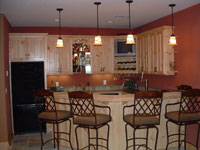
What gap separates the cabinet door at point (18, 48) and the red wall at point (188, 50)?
367 centimetres

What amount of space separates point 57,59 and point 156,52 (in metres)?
2.75

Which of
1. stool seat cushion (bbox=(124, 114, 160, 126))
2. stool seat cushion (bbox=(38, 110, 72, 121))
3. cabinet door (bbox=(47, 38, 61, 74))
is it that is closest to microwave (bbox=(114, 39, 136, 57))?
cabinet door (bbox=(47, 38, 61, 74))

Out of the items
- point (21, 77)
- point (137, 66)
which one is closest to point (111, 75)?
point (137, 66)

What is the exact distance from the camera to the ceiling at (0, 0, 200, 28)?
4.50 metres

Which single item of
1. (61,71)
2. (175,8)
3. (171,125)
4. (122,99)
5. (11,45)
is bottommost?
(171,125)

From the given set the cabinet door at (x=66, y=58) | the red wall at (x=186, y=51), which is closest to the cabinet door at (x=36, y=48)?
the cabinet door at (x=66, y=58)

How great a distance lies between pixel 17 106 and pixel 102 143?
108 inches

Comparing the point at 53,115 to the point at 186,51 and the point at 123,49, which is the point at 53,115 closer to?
the point at 186,51

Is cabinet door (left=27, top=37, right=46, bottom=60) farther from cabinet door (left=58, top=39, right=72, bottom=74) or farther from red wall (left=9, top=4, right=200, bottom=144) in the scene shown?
red wall (left=9, top=4, right=200, bottom=144)

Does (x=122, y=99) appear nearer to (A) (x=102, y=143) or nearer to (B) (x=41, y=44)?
(A) (x=102, y=143)

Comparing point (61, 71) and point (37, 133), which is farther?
point (61, 71)

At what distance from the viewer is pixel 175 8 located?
202 inches

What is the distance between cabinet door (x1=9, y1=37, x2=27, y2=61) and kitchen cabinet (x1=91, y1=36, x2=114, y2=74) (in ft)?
6.29

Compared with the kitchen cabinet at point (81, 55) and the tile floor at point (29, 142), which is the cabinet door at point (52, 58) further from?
the tile floor at point (29, 142)
